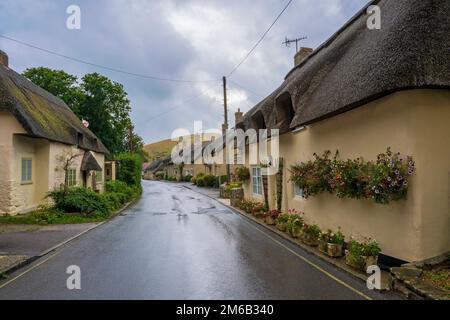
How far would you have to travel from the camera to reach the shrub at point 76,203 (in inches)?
629

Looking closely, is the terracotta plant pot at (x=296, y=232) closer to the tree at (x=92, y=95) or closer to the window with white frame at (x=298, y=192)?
the window with white frame at (x=298, y=192)

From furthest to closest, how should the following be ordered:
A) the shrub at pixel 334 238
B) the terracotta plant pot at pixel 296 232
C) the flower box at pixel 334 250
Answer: the terracotta plant pot at pixel 296 232 → the shrub at pixel 334 238 → the flower box at pixel 334 250

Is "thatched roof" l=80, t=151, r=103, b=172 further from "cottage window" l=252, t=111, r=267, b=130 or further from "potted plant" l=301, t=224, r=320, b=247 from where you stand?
"potted plant" l=301, t=224, r=320, b=247

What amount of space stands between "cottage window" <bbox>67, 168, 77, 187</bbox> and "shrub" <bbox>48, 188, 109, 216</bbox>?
12.9 feet

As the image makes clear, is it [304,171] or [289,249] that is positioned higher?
[304,171]

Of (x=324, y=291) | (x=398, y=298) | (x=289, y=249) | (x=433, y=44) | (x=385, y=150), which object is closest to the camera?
(x=398, y=298)

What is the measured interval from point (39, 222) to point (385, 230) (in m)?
13.1

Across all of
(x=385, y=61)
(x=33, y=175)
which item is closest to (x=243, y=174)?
(x=33, y=175)

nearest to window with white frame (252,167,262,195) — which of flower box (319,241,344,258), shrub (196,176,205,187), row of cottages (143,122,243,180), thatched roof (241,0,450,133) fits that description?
thatched roof (241,0,450,133)

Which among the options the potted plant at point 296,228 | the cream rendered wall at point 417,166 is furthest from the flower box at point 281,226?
the cream rendered wall at point 417,166

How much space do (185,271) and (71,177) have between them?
54.9ft
